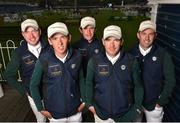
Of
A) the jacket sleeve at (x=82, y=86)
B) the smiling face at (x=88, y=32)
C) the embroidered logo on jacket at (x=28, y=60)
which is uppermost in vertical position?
the smiling face at (x=88, y=32)

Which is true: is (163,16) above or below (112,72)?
above

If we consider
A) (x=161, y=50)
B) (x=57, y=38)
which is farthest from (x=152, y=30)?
(x=57, y=38)

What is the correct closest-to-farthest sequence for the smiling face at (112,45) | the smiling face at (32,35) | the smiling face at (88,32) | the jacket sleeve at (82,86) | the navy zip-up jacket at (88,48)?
the smiling face at (112,45), the jacket sleeve at (82,86), the smiling face at (32,35), the smiling face at (88,32), the navy zip-up jacket at (88,48)

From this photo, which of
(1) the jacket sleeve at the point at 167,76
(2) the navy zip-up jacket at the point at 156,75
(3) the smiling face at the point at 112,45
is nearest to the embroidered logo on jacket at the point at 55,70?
(3) the smiling face at the point at 112,45

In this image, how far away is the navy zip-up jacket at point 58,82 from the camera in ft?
9.77

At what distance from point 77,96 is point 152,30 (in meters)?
1.41

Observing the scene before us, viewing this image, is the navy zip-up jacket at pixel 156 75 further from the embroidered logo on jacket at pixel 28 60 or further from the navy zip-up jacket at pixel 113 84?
the embroidered logo on jacket at pixel 28 60

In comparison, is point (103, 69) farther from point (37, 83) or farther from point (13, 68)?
point (13, 68)

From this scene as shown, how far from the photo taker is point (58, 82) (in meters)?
2.98

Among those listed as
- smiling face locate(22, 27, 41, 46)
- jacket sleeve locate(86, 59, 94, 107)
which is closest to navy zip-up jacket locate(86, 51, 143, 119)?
jacket sleeve locate(86, 59, 94, 107)

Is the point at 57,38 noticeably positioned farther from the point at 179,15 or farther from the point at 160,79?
the point at 179,15

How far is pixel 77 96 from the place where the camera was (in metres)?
3.19

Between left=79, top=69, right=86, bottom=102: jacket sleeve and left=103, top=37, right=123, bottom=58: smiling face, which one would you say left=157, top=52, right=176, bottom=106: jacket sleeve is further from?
left=79, top=69, right=86, bottom=102: jacket sleeve

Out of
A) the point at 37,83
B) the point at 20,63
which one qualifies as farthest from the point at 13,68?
the point at 37,83
